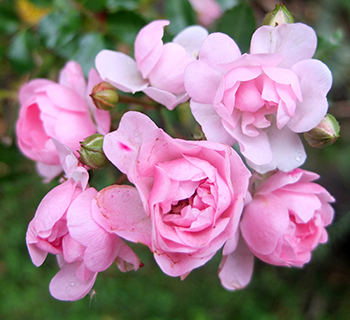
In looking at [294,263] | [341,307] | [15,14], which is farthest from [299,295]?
[15,14]

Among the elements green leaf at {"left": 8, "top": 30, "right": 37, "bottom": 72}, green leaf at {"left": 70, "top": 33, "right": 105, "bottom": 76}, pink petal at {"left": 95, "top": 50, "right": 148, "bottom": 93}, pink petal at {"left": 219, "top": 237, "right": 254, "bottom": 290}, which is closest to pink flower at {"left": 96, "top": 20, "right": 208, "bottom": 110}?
pink petal at {"left": 95, "top": 50, "right": 148, "bottom": 93}

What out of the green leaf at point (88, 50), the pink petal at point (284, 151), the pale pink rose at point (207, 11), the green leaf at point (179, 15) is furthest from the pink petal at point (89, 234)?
the pale pink rose at point (207, 11)

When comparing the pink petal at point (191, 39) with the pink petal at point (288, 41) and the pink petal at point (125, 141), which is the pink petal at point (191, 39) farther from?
the pink petal at point (125, 141)

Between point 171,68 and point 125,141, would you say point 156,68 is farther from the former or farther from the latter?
point 125,141

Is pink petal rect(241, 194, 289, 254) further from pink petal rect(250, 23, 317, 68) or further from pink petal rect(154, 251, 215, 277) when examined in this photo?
pink petal rect(250, 23, 317, 68)

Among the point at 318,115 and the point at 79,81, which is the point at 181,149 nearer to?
the point at 318,115

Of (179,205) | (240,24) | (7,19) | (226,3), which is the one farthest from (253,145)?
(7,19)
